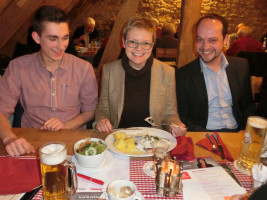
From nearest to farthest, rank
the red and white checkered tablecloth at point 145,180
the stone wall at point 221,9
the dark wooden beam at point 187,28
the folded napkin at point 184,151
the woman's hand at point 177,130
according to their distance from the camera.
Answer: the red and white checkered tablecloth at point 145,180
the folded napkin at point 184,151
the woman's hand at point 177,130
the dark wooden beam at point 187,28
the stone wall at point 221,9

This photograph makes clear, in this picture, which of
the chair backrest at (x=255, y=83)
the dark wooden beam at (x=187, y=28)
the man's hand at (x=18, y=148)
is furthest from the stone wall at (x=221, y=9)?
the man's hand at (x=18, y=148)

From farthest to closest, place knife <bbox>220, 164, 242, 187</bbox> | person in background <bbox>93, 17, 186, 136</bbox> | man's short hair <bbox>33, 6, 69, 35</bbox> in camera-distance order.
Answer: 1. person in background <bbox>93, 17, 186, 136</bbox>
2. man's short hair <bbox>33, 6, 69, 35</bbox>
3. knife <bbox>220, 164, 242, 187</bbox>

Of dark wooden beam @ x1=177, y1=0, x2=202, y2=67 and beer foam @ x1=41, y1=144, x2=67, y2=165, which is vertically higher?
dark wooden beam @ x1=177, y1=0, x2=202, y2=67

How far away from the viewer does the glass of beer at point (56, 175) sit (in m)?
0.90

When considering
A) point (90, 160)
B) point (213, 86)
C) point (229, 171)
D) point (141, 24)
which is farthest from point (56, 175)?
point (213, 86)

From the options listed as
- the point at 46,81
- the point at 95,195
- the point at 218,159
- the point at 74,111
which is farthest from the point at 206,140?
the point at 46,81

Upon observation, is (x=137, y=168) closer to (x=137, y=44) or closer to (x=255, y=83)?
(x=137, y=44)

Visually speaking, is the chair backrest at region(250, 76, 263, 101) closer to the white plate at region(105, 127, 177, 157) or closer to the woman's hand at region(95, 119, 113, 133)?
the white plate at region(105, 127, 177, 157)

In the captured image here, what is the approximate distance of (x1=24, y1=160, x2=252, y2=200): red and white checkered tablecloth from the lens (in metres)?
0.95

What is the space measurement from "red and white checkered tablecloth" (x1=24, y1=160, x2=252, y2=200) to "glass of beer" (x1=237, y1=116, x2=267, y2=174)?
62 millimetres

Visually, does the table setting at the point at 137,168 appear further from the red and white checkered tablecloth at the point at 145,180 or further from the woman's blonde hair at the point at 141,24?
the woman's blonde hair at the point at 141,24

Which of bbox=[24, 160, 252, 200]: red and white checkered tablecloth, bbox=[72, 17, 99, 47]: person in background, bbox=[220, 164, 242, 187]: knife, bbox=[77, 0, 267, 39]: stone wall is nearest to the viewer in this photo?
bbox=[24, 160, 252, 200]: red and white checkered tablecloth

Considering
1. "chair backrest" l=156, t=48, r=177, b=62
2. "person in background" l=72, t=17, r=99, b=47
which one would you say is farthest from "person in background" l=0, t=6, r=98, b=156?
"person in background" l=72, t=17, r=99, b=47

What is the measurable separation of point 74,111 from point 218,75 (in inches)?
53.4
